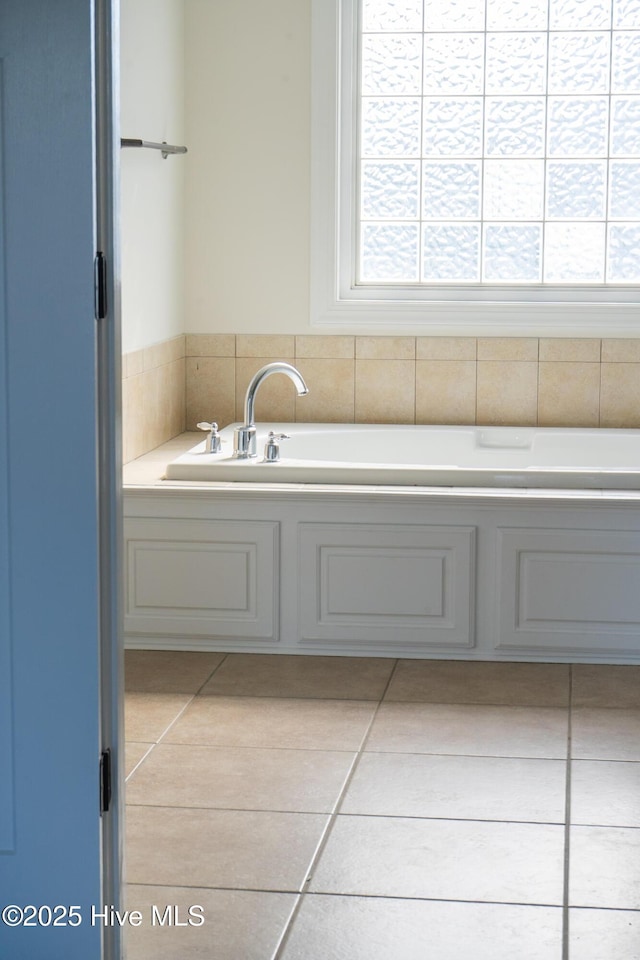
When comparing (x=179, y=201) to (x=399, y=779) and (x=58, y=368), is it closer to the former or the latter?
(x=399, y=779)

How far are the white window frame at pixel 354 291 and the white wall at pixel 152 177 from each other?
544 mm

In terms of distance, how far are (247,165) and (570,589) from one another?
7.65 ft

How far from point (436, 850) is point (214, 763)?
0.69m

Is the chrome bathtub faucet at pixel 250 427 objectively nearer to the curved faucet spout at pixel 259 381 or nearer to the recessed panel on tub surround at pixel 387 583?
the curved faucet spout at pixel 259 381

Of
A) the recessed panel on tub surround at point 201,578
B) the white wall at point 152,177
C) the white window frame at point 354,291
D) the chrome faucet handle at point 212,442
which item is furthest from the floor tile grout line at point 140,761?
the white window frame at point 354,291

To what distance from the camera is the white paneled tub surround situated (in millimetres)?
3822

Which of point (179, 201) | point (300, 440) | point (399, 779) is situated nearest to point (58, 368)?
point (399, 779)

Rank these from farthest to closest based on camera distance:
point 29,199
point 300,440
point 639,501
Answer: point 300,440
point 639,501
point 29,199

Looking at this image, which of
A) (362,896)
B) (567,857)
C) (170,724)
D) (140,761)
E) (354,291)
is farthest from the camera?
(354,291)

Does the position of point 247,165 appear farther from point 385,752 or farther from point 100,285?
point 100,285

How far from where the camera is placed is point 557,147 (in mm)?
5062

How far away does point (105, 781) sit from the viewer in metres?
1.99

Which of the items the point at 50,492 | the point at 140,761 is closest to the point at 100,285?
the point at 50,492

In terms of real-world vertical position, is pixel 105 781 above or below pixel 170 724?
above
